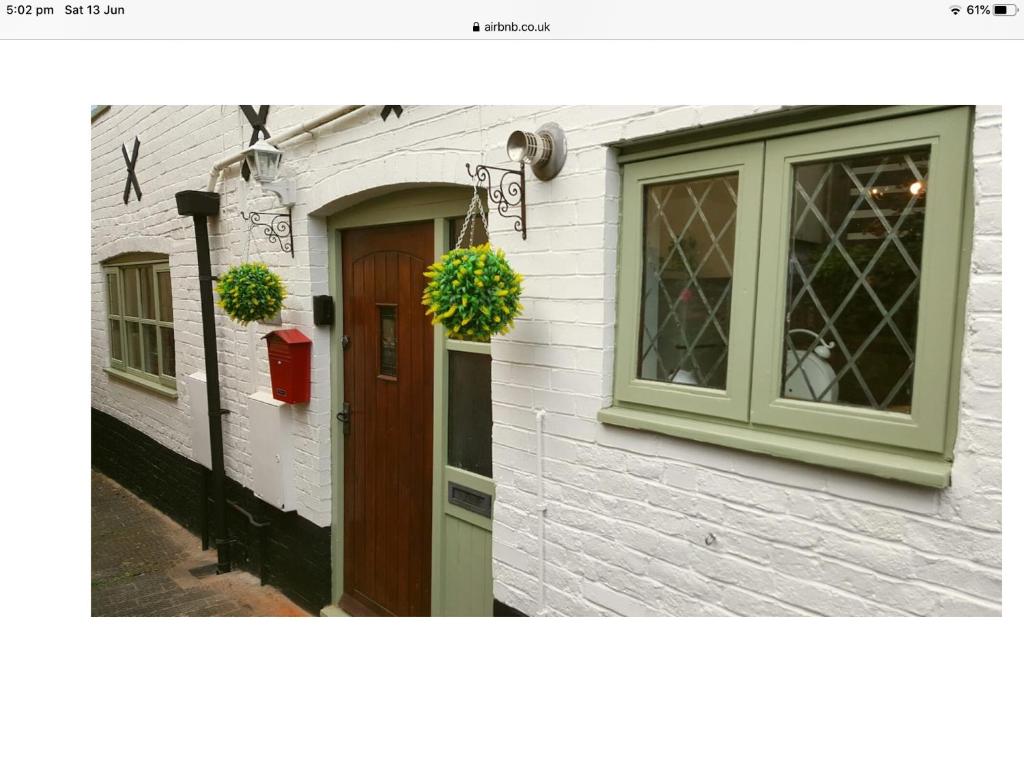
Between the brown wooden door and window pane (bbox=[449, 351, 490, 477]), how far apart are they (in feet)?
0.46

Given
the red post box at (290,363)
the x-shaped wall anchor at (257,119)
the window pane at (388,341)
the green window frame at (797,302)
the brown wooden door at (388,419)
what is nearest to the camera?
the green window frame at (797,302)

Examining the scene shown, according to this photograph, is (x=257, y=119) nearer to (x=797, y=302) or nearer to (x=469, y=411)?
(x=469, y=411)

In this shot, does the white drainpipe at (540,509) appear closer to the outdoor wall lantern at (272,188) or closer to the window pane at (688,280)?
the window pane at (688,280)

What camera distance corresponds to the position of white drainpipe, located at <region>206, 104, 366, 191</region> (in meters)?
2.95

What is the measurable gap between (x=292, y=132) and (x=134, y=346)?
109 inches

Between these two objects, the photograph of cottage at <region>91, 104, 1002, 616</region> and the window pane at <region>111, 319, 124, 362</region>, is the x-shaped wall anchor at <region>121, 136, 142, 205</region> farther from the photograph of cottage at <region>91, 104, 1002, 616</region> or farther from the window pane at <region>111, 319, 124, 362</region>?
the window pane at <region>111, 319, 124, 362</region>

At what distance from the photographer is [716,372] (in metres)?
1.90

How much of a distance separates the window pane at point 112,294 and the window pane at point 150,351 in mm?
461

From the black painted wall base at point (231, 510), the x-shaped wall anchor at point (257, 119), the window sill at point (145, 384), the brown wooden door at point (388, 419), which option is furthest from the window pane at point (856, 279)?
the window sill at point (145, 384)

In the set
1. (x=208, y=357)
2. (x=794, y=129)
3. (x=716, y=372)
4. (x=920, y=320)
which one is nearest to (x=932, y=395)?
(x=920, y=320)

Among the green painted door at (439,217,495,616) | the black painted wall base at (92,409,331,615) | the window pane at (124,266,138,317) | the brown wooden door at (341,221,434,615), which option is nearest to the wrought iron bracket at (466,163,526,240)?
the green painted door at (439,217,495,616)

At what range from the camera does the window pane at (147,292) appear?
488cm

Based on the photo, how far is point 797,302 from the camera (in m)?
1.72
